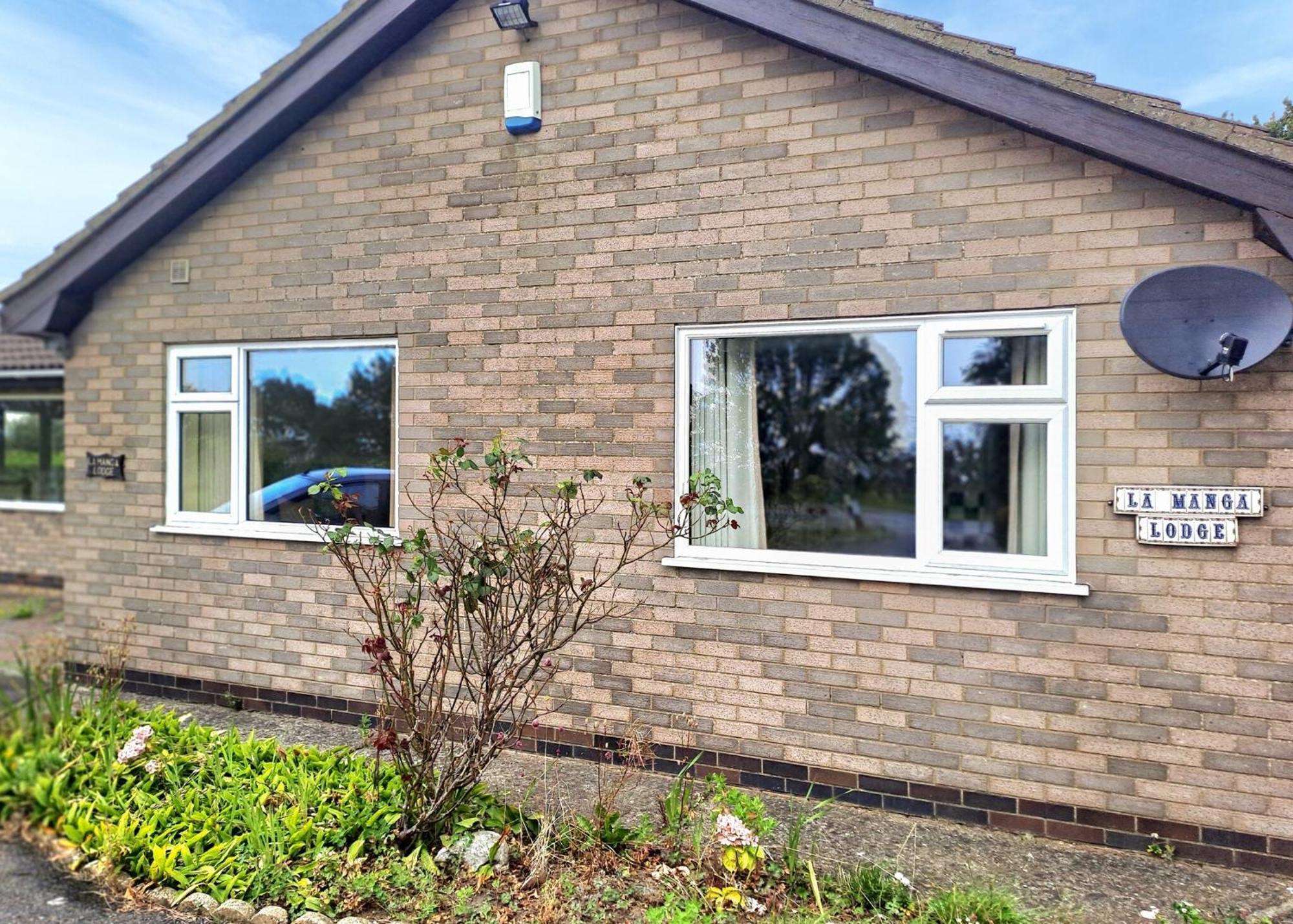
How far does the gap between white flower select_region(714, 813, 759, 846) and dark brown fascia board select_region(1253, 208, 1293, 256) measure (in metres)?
3.41

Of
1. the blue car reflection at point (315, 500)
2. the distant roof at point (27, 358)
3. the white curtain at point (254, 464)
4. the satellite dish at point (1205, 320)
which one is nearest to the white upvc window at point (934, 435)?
the satellite dish at point (1205, 320)

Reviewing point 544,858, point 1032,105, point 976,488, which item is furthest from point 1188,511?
point 976,488

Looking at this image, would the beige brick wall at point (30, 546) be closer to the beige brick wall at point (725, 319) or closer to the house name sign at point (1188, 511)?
the beige brick wall at point (725, 319)

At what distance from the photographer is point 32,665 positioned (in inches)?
196

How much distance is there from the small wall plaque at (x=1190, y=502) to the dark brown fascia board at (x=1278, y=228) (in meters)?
1.11

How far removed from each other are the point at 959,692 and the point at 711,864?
1692 mm

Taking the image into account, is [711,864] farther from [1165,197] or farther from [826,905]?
[1165,197]

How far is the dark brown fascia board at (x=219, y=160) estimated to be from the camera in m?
5.52

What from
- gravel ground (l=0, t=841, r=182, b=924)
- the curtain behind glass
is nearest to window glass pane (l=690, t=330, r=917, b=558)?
the curtain behind glass

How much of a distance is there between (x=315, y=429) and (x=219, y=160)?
2152 mm

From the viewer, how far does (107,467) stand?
6.51 m

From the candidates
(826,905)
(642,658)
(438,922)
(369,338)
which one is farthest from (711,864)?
(369,338)

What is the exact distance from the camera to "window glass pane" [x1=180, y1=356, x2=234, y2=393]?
6312 millimetres

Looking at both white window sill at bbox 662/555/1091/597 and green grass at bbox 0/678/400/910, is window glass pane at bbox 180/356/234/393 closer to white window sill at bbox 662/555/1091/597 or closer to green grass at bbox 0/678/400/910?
green grass at bbox 0/678/400/910
